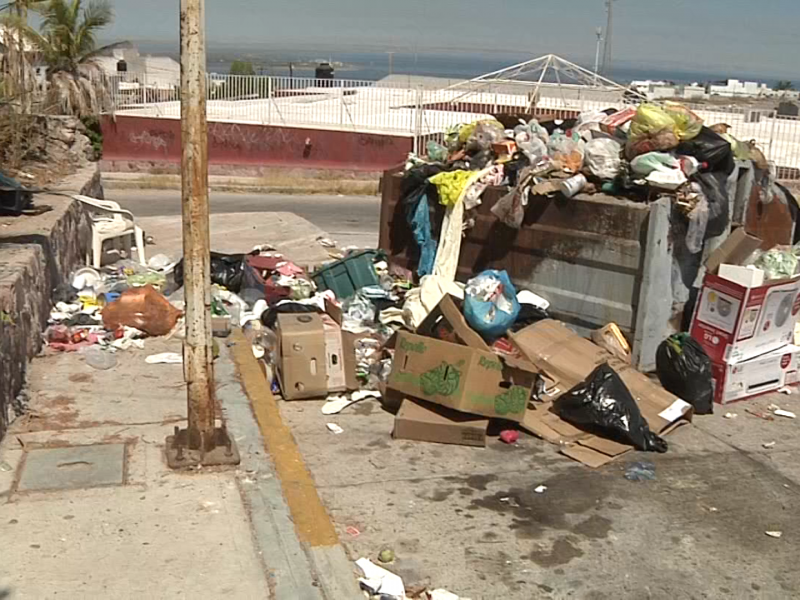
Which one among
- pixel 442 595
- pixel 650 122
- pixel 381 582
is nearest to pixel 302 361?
pixel 381 582

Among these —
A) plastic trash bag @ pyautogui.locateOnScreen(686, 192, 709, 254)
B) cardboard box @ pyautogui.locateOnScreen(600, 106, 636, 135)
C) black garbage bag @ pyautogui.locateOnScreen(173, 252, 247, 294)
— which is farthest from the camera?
black garbage bag @ pyautogui.locateOnScreen(173, 252, 247, 294)

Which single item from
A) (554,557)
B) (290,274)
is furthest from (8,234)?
(554,557)

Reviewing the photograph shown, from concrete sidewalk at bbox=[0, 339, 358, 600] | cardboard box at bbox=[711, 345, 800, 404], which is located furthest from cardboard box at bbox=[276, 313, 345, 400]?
cardboard box at bbox=[711, 345, 800, 404]

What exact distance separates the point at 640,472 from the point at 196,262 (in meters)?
2.79

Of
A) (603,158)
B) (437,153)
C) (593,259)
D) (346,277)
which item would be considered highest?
(603,158)

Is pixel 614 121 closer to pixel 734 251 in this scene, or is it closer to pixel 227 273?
pixel 734 251

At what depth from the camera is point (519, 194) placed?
7.36 m

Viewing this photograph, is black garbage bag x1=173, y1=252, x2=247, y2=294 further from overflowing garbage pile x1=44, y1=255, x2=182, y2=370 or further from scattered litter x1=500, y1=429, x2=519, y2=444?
scattered litter x1=500, y1=429, x2=519, y2=444

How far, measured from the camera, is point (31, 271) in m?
6.40

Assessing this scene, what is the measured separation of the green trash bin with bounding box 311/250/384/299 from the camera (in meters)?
8.59

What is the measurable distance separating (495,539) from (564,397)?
5.50ft

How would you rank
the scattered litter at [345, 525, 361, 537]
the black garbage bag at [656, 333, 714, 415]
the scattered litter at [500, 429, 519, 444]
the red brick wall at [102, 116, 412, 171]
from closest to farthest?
the scattered litter at [345, 525, 361, 537] → the scattered litter at [500, 429, 519, 444] → the black garbage bag at [656, 333, 714, 415] → the red brick wall at [102, 116, 412, 171]

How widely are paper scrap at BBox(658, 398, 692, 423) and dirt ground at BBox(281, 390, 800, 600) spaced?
0.13 meters

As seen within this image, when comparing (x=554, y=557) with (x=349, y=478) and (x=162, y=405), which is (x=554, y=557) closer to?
(x=349, y=478)
